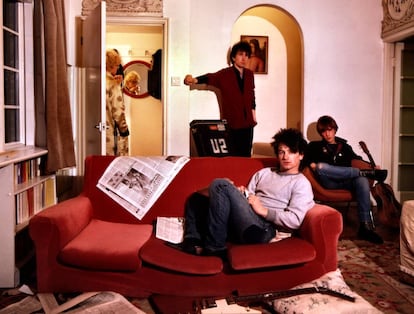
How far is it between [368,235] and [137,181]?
201 centimetres

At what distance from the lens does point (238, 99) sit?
15.0 feet

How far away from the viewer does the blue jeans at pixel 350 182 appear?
3811mm

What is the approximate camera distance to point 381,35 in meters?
5.10

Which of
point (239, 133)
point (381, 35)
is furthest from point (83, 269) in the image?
point (381, 35)

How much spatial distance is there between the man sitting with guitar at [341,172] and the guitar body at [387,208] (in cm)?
10

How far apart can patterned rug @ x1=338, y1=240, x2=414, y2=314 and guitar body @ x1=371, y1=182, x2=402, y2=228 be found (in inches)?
14.6

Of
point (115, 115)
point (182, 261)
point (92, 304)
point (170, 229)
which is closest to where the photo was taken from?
point (92, 304)

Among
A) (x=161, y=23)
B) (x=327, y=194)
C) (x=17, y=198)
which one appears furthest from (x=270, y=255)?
(x=161, y=23)

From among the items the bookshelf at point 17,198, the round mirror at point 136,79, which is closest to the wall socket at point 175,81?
the bookshelf at point 17,198

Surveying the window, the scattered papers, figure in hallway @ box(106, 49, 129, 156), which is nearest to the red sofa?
the scattered papers

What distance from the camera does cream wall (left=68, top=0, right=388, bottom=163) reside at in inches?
189

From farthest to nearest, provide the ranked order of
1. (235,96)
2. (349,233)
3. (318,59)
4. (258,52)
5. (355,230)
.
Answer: (258,52)
(318,59)
(235,96)
(355,230)
(349,233)

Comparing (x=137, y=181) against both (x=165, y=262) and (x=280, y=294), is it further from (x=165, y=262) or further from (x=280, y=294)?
(x=280, y=294)

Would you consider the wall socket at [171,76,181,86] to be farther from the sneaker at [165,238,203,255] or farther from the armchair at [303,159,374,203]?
the sneaker at [165,238,203,255]
